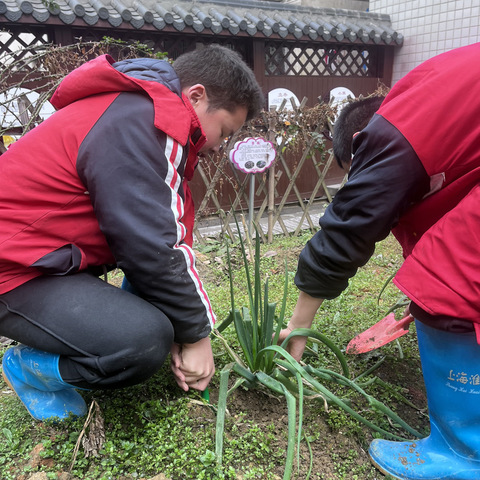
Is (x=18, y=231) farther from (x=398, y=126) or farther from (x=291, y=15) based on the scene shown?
(x=291, y=15)

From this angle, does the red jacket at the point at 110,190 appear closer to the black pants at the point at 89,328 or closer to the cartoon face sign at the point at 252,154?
the black pants at the point at 89,328

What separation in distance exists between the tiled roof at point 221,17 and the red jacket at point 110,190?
3.33 metres

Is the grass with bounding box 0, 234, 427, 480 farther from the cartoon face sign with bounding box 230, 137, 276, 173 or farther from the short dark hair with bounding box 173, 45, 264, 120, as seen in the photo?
the cartoon face sign with bounding box 230, 137, 276, 173

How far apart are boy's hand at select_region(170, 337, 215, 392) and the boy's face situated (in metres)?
0.77

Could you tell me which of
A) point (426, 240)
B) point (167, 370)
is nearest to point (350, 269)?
point (426, 240)

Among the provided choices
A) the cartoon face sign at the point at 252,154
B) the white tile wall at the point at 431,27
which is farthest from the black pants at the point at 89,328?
the white tile wall at the point at 431,27

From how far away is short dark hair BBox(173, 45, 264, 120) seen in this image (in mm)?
1697

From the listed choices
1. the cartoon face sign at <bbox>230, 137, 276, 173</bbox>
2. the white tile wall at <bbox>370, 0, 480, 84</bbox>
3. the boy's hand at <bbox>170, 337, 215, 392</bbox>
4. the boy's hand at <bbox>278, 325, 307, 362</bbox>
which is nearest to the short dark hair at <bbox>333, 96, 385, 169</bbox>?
the boy's hand at <bbox>278, 325, 307, 362</bbox>

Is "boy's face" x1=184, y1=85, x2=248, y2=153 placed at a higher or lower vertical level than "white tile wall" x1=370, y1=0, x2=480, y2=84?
higher

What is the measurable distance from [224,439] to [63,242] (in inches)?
33.2

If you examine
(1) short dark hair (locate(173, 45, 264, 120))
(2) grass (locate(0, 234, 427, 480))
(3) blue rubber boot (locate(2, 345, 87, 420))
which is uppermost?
(1) short dark hair (locate(173, 45, 264, 120))

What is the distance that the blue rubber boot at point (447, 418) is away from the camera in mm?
1320

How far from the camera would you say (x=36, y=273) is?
4.75 feet

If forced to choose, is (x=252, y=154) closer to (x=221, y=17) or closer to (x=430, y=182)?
(x=221, y=17)
